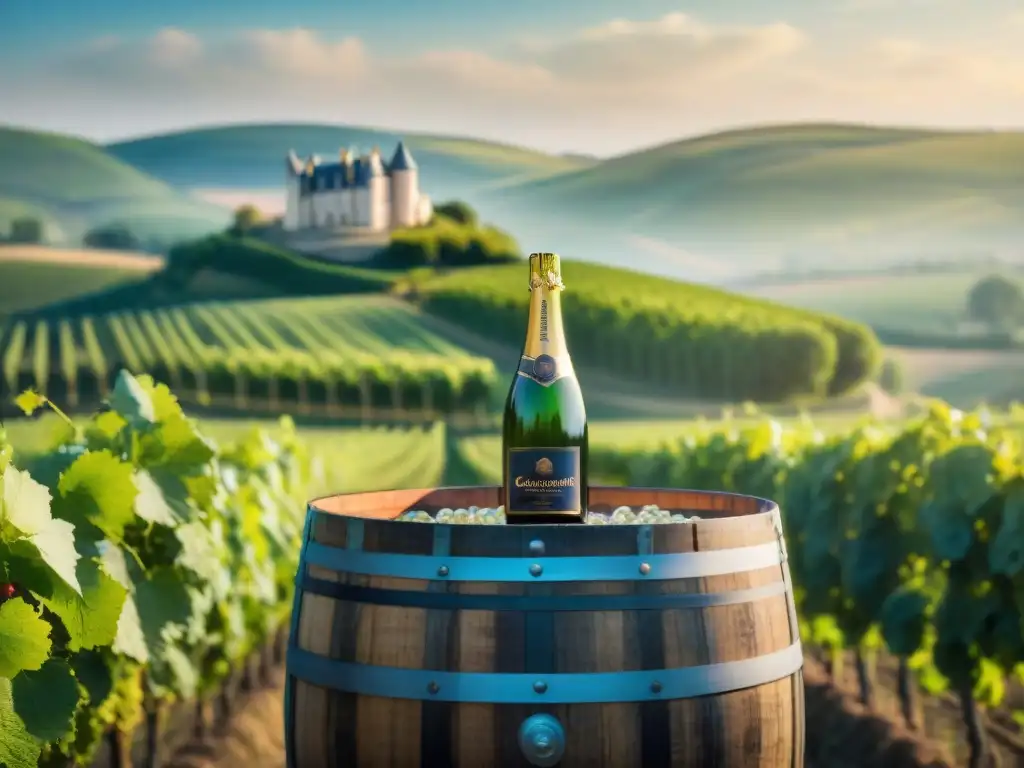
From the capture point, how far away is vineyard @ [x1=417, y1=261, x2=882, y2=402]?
23.5 meters

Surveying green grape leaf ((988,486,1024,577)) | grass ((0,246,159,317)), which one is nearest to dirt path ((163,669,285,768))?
green grape leaf ((988,486,1024,577))

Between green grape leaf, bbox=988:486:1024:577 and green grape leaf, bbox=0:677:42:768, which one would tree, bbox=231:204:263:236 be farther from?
green grape leaf, bbox=0:677:42:768

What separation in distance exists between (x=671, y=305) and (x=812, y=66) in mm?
7247

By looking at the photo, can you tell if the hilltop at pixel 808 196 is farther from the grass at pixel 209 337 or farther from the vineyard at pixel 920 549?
the vineyard at pixel 920 549

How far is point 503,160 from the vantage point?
20156mm

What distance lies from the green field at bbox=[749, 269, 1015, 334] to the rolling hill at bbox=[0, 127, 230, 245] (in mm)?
8613

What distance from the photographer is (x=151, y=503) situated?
12.3 ft

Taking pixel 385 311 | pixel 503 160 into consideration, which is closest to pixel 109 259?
pixel 385 311

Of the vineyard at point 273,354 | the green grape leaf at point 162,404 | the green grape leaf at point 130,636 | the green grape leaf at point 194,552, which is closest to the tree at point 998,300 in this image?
the vineyard at point 273,354

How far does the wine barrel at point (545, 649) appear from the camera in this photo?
8.46ft

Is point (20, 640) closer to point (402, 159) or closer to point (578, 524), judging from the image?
point (578, 524)

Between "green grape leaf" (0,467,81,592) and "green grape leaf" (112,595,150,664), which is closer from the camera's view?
"green grape leaf" (0,467,81,592)

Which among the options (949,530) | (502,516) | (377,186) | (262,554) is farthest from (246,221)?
(502,516)

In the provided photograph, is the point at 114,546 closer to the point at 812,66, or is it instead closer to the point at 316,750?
the point at 316,750
